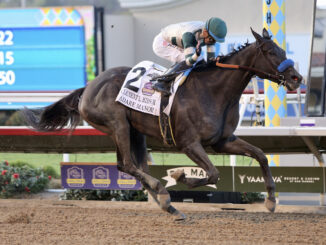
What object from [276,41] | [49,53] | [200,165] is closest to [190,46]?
[200,165]

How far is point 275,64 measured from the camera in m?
4.36

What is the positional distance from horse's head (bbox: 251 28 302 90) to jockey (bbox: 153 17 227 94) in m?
0.30

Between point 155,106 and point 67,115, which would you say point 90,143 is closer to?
point 67,115

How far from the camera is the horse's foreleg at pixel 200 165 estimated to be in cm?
439

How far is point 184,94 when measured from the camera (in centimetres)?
464

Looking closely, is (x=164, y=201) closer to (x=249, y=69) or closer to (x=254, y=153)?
(x=254, y=153)

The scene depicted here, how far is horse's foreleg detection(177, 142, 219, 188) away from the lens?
4.39 metres

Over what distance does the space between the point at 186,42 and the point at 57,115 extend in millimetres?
1567

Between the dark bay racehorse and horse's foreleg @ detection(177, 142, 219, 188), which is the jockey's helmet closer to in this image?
the dark bay racehorse

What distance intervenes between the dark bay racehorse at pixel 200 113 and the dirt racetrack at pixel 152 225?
270 millimetres

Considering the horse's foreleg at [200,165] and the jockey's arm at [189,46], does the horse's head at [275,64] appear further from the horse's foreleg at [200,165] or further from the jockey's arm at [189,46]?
the horse's foreleg at [200,165]

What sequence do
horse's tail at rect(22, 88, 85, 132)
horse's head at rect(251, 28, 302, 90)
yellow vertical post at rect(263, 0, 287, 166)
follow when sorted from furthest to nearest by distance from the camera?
yellow vertical post at rect(263, 0, 287, 166)
horse's tail at rect(22, 88, 85, 132)
horse's head at rect(251, 28, 302, 90)

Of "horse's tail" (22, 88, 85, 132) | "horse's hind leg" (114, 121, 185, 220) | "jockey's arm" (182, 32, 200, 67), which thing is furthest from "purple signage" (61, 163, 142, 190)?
"jockey's arm" (182, 32, 200, 67)

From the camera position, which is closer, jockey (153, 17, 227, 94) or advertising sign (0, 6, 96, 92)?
jockey (153, 17, 227, 94)
